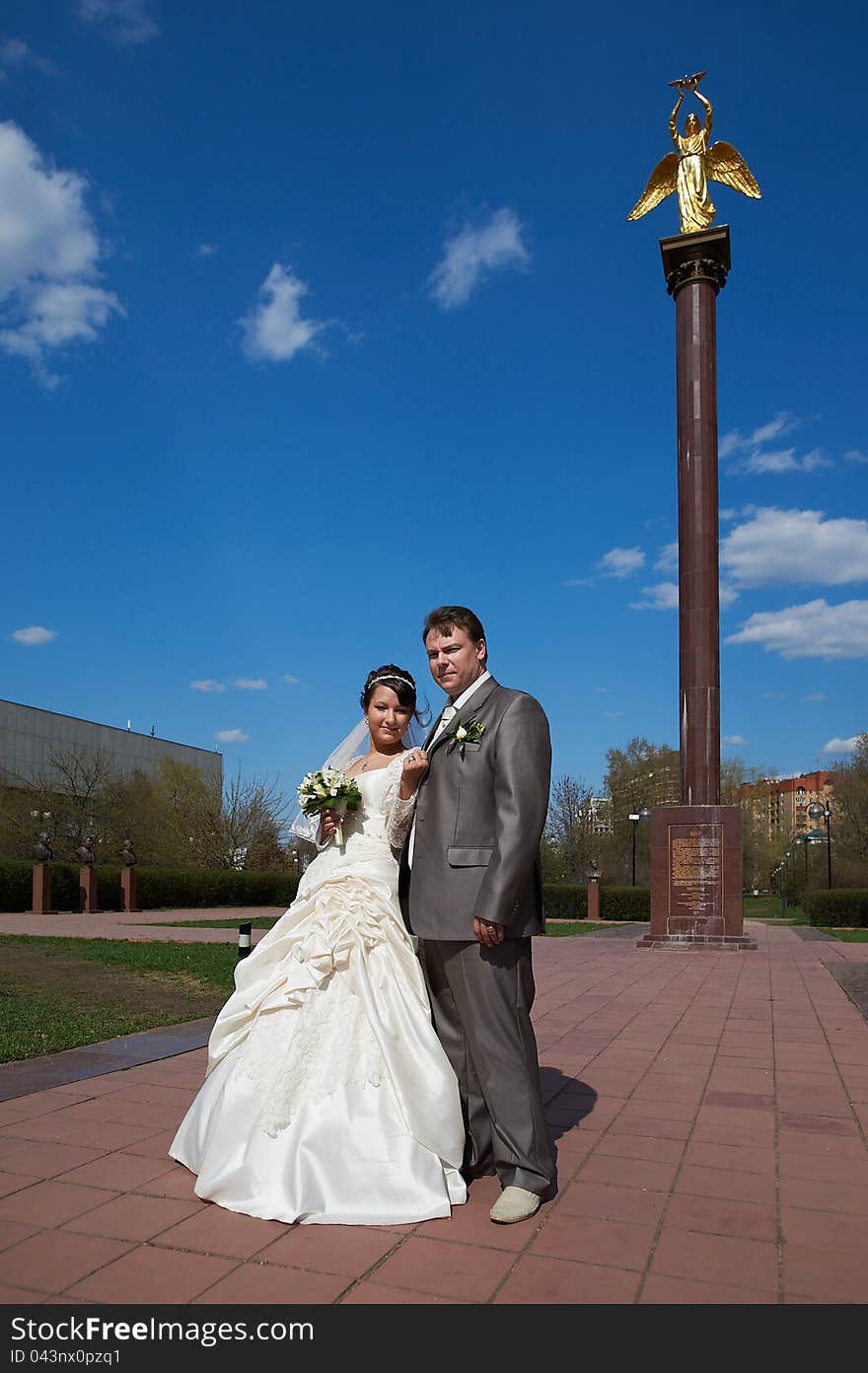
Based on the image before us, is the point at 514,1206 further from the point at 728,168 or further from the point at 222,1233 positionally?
the point at 728,168

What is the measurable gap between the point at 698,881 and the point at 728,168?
510 inches

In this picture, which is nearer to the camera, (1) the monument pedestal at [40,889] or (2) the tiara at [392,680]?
(2) the tiara at [392,680]

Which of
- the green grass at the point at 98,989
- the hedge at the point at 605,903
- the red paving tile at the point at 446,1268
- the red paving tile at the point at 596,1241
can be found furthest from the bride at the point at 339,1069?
the hedge at the point at 605,903

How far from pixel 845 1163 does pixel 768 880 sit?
213ft

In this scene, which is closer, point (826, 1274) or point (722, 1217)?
point (826, 1274)

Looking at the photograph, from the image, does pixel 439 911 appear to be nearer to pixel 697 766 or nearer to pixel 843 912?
pixel 697 766

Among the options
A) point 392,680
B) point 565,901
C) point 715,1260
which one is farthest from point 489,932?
point 565,901

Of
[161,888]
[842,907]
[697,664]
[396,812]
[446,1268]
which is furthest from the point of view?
[161,888]

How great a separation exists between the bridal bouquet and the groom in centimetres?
33

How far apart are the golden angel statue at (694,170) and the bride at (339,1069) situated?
17.1m

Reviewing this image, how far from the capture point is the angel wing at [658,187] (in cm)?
1902

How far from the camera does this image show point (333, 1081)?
365 cm

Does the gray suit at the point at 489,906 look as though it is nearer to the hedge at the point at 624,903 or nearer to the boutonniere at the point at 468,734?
the boutonniere at the point at 468,734

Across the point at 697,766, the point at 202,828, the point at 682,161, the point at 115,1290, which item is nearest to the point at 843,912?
the point at 697,766
